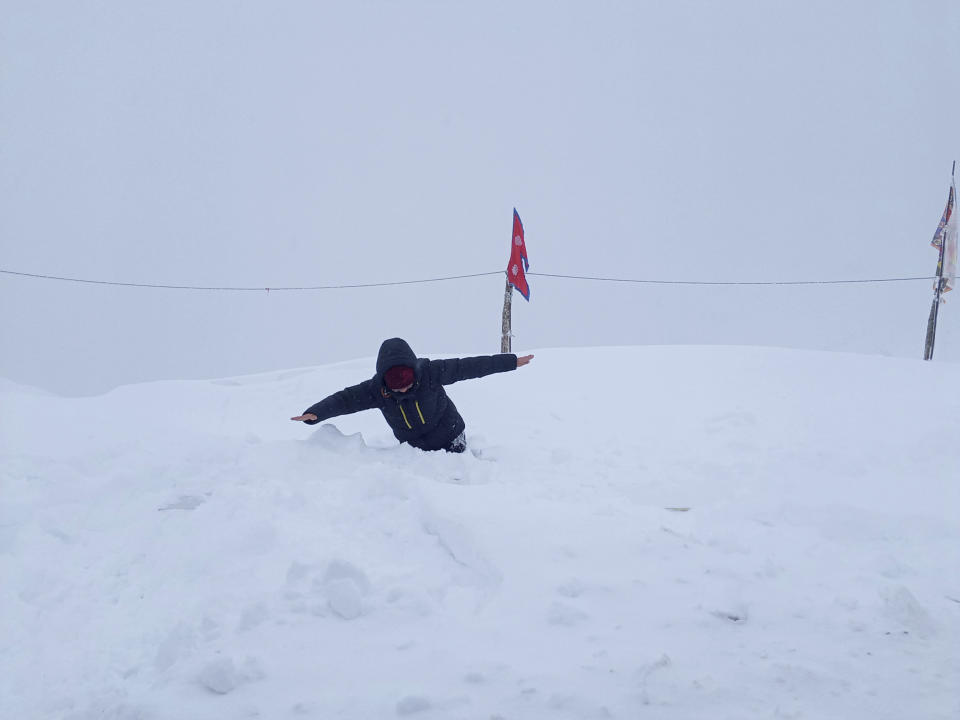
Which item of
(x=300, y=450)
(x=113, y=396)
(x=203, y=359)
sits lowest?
(x=203, y=359)

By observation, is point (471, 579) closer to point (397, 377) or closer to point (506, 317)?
point (397, 377)

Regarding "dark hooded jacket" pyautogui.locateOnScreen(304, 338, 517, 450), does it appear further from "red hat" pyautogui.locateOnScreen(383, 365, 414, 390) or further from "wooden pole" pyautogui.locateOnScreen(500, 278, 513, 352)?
"wooden pole" pyautogui.locateOnScreen(500, 278, 513, 352)

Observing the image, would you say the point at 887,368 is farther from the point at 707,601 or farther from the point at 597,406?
the point at 707,601

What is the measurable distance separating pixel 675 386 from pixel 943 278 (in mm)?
11233

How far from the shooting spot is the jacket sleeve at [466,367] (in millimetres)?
5188

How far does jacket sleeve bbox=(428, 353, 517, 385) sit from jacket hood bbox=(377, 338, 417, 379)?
0.28 m

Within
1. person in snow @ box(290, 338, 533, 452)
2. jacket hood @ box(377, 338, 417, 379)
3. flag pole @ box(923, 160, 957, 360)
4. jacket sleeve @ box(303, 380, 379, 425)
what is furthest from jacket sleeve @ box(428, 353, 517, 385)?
flag pole @ box(923, 160, 957, 360)

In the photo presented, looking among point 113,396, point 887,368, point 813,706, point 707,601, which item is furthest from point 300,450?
point 887,368

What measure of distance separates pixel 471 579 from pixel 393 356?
2.39 metres

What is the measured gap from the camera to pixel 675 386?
7.94 m

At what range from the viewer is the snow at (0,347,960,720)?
6.73 ft

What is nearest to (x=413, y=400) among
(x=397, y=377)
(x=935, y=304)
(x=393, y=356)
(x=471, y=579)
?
(x=397, y=377)

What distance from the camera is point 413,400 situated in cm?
492

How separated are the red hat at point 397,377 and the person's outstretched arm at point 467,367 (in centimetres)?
34
